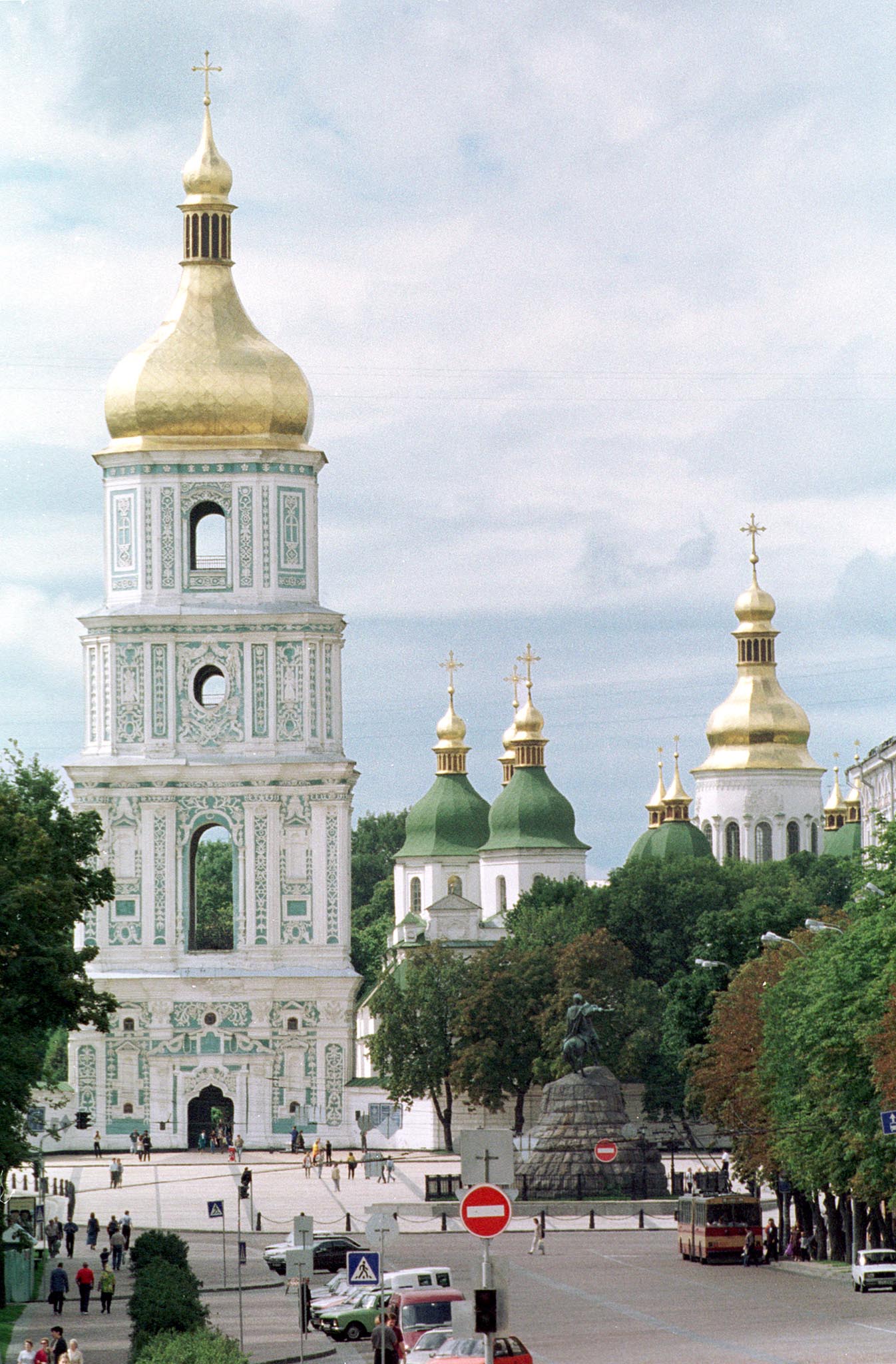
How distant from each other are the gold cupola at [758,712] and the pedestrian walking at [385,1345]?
100920mm

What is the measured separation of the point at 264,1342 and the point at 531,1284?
30.4ft

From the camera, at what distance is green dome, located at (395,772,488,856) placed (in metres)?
130

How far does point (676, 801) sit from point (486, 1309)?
114 meters

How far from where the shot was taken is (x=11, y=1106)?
139ft

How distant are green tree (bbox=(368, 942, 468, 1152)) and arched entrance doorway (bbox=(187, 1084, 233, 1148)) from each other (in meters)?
4.86

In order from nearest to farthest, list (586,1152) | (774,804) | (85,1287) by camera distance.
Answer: (85,1287) → (586,1152) → (774,804)

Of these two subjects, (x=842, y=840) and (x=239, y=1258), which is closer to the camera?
(x=239, y=1258)

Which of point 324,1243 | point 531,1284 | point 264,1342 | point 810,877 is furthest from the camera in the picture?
point 810,877

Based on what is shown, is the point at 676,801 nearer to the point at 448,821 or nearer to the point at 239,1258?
the point at 448,821

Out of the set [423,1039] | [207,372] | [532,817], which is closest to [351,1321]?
[423,1039]

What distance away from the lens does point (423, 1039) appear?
302 ft

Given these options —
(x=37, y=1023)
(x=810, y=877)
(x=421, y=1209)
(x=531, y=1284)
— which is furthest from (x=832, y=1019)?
(x=810, y=877)

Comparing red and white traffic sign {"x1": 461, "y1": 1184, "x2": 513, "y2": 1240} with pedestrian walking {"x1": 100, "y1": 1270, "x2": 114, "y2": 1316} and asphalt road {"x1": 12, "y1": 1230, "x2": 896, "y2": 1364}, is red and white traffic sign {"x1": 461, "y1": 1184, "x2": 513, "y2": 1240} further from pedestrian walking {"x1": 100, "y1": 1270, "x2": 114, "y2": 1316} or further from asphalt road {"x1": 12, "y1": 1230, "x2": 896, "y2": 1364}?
pedestrian walking {"x1": 100, "y1": 1270, "x2": 114, "y2": 1316}

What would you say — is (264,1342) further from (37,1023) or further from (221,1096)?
(221,1096)
